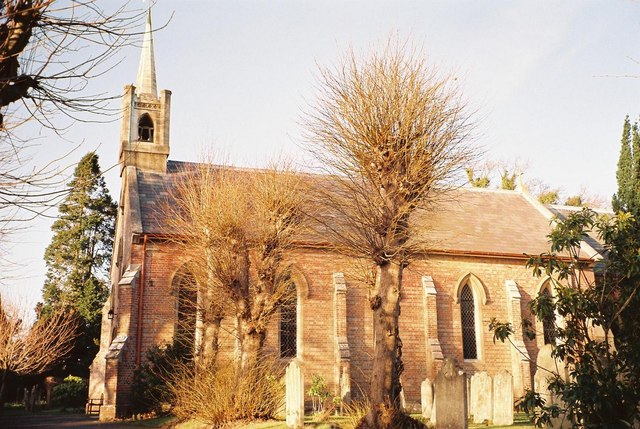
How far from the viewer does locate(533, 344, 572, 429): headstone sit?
10.5 metres

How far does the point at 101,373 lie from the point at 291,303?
809 cm

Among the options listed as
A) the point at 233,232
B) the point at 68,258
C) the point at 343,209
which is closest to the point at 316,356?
the point at 233,232

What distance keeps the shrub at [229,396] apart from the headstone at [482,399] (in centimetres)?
519

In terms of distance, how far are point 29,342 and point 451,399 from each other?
78.5ft

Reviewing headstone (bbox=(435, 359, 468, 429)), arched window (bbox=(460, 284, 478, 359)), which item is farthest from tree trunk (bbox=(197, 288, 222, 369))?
arched window (bbox=(460, 284, 478, 359))

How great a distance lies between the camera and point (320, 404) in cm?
2058

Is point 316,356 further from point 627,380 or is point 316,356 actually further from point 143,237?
point 627,380

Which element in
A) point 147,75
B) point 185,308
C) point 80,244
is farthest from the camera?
point 80,244

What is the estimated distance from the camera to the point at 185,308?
76.4 feet

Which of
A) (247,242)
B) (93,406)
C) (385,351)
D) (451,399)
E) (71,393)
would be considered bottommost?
(71,393)

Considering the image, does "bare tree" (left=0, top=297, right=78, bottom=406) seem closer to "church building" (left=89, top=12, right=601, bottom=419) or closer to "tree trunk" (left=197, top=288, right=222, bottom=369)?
"church building" (left=89, top=12, right=601, bottom=419)

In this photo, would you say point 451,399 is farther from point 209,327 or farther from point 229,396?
point 209,327

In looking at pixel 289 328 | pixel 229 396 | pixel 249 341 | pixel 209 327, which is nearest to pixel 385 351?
pixel 229 396

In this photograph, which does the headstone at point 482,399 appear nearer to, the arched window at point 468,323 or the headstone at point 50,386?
the arched window at point 468,323
